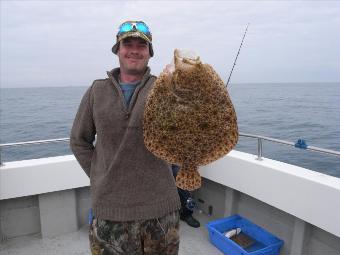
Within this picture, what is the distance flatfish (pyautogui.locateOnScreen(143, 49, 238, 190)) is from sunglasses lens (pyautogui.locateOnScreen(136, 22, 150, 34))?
538 millimetres

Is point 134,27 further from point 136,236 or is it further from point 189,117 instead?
point 136,236

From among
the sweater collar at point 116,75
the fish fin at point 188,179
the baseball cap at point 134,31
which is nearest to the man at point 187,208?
the sweater collar at point 116,75

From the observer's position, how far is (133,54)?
A: 7.43ft

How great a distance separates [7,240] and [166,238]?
10.9 feet

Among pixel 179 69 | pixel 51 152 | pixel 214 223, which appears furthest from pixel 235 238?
pixel 51 152

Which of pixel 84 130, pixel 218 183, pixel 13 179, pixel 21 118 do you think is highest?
pixel 84 130

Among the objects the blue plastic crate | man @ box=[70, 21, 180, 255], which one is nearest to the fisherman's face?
man @ box=[70, 21, 180, 255]

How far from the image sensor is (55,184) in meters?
4.55

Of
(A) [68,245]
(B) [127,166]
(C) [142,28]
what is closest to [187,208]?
(A) [68,245]

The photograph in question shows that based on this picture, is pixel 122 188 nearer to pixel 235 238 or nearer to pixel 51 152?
pixel 235 238

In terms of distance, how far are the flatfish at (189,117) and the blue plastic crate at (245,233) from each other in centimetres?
249

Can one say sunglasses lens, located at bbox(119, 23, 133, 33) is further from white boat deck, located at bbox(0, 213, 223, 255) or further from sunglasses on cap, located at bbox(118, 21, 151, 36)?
white boat deck, located at bbox(0, 213, 223, 255)

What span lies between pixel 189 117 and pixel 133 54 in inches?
28.2

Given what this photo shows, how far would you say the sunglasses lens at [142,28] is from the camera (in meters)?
2.22
